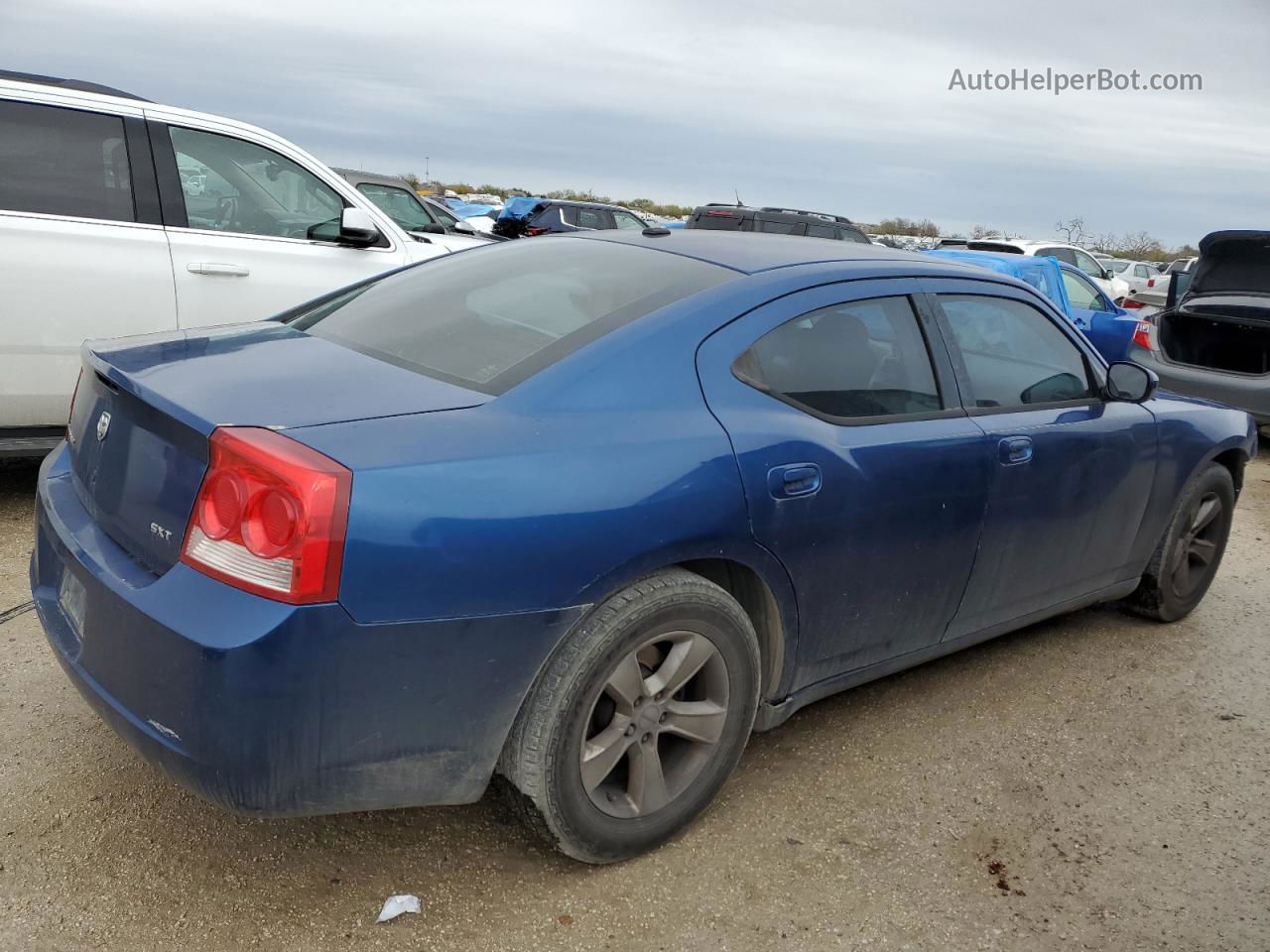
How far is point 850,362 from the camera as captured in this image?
3109mm

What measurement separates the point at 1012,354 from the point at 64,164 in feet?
13.8

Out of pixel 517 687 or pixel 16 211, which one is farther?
pixel 16 211

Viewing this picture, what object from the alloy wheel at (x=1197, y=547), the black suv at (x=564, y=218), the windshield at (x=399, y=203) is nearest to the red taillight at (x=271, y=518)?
the alloy wheel at (x=1197, y=547)

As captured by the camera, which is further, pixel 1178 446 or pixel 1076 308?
pixel 1076 308

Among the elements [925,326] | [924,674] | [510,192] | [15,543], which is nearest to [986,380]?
[925,326]

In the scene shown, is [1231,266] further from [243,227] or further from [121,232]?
[121,232]

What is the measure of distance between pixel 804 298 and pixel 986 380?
33.9 inches

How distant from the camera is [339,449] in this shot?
7.14 ft

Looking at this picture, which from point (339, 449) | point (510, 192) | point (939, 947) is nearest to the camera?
point (339, 449)

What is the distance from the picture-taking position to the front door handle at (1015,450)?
3.40m

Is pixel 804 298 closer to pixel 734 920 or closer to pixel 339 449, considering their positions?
pixel 339 449

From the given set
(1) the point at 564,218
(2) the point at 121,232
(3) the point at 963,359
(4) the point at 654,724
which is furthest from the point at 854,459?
(1) the point at 564,218

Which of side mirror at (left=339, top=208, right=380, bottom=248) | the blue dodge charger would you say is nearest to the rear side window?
side mirror at (left=339, top=208, right=380, bottom=248)

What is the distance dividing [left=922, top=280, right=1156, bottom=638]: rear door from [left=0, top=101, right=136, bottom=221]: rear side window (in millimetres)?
3821
